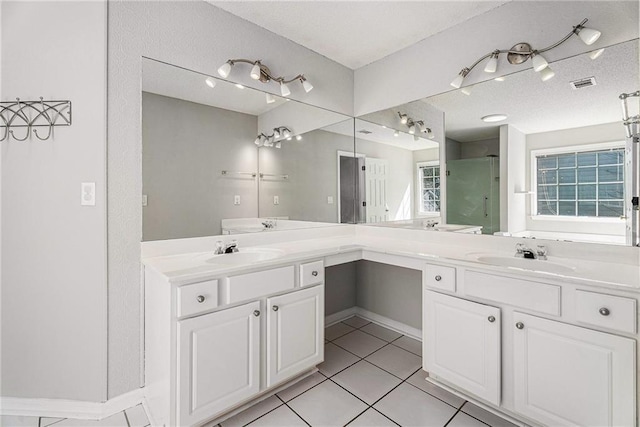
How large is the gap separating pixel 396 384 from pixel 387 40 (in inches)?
96.9

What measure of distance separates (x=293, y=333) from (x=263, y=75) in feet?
5.79

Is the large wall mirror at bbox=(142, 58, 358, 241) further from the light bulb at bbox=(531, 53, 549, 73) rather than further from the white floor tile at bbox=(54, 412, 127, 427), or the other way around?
the light bulb at bbox=(531, 53, 549, 73)

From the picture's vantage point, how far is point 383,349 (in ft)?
7.55

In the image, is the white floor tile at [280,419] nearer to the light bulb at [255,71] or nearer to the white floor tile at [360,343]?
the white floor tile at [360,343]

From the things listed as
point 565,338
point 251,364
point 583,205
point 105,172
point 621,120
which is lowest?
point 251,364

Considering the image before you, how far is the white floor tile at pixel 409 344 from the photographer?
2.28 meters

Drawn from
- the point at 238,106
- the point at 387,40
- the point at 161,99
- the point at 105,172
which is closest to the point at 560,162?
the point at 387,40

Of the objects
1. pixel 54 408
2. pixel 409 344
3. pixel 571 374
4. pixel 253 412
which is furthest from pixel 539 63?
pixel 54 408

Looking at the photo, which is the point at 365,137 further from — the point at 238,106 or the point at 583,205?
the point at 583,205

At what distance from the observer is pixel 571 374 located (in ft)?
4.12

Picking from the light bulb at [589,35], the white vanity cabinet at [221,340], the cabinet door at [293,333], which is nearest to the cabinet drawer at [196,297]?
the white vanity cabinet at [221,340]

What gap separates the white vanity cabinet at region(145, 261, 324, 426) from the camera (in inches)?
51.8

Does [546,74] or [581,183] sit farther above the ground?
[546,74]

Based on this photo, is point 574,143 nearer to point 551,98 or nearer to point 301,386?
point 551,98
